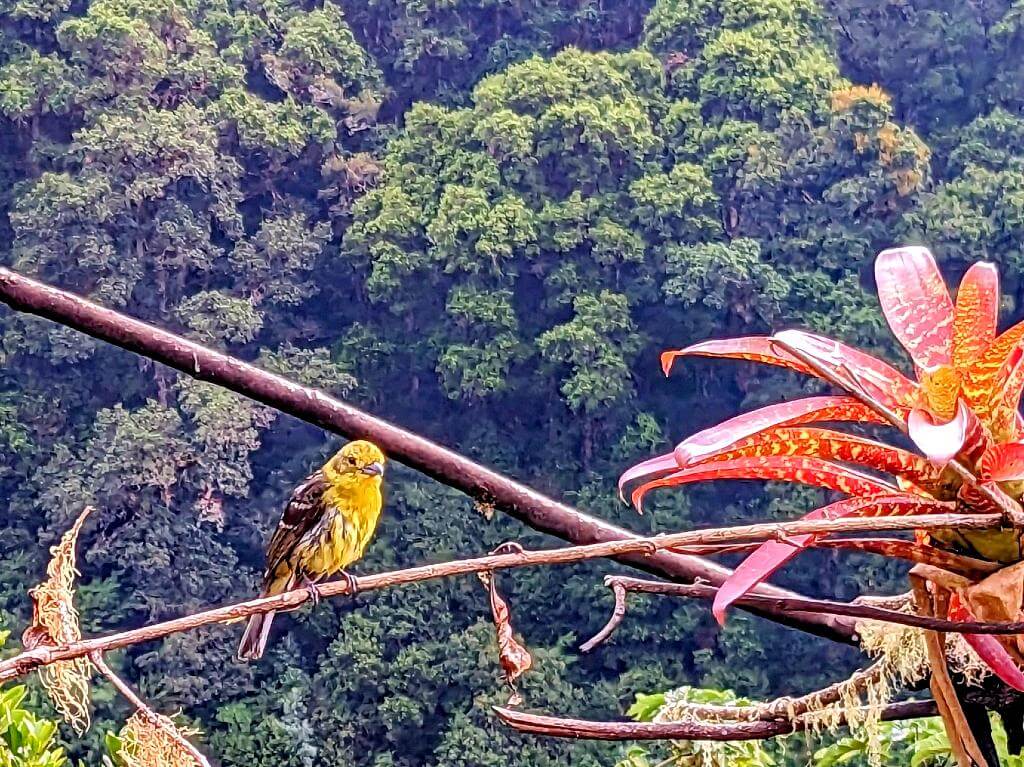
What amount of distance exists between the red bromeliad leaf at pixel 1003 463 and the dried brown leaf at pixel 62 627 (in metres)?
0.20

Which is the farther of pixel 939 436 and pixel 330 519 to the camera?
pixel 330 519

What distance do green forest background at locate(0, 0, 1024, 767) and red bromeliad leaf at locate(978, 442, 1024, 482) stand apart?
517 cm

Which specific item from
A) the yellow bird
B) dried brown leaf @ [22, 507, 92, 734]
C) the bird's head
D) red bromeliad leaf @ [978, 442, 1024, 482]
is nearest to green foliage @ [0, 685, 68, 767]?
the yellow bird

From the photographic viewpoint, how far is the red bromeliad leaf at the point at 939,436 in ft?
0.77

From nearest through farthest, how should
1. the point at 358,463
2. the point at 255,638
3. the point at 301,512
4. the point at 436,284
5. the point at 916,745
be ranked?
the point at 916,745 → the point at 358,463 → the point at 301,512 → the point at 255,638 → the point at 436,284

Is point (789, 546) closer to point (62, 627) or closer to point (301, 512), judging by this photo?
point (62, 627)

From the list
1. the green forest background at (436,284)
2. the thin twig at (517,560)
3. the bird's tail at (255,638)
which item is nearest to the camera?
the thin twig at (517,560)

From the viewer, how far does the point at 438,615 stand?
18.8 feet

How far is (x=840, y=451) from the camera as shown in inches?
12.1

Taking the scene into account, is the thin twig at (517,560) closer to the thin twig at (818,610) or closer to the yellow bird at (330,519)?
the thin twig at (818,610)

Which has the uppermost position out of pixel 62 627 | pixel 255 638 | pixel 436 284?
pixel 436 284

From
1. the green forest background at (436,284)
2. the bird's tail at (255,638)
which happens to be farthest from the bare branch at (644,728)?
the green forest background at (436,284)

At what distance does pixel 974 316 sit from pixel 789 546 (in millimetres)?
80

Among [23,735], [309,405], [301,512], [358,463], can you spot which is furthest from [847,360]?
[23,735]
